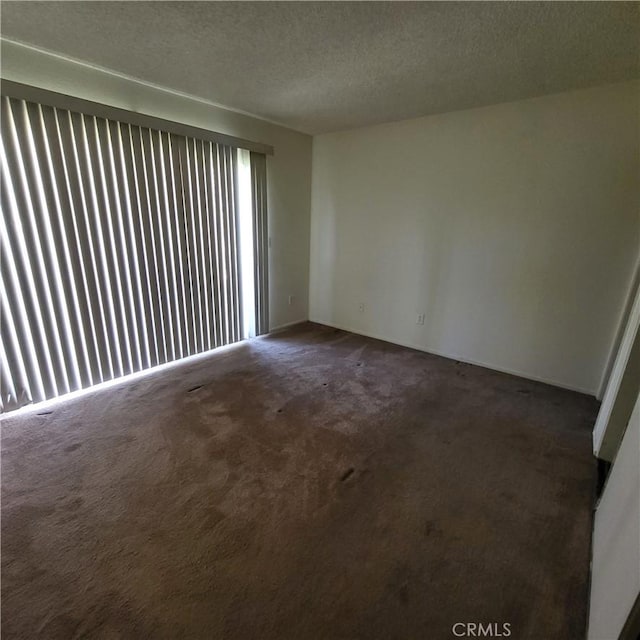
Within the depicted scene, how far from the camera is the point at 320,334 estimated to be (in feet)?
14.2

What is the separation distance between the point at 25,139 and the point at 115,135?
0.57 meters

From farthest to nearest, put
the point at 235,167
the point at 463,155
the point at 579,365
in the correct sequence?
1. the point at 235,167
2. the point at 463,155
3. the point at 579,365

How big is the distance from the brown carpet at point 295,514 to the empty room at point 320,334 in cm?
1

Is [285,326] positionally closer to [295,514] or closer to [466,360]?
[466,360]

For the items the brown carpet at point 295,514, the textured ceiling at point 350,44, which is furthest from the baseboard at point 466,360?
the textured ceiling at point 350,44

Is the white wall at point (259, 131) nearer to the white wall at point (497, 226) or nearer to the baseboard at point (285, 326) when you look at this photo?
the baseboard at point (285, 326)

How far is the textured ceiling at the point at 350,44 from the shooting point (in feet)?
5.61

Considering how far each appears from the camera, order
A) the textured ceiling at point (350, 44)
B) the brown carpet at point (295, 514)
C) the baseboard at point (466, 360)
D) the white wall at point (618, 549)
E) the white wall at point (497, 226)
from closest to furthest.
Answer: the white wall at point (618, 549), the brown carpet at point (295, 514), the textured ceiling at point (350, 44), the white wall at point (497, 226), the baseboard at point (466, 360)

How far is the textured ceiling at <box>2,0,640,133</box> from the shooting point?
1.71 meters

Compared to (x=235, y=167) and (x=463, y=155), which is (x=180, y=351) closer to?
(x=235, y=167)

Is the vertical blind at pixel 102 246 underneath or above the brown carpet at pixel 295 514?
above

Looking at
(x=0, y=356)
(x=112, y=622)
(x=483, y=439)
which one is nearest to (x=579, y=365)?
(x=483, y=439)

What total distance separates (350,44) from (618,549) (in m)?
2.65

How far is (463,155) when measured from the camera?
3.25 meters
